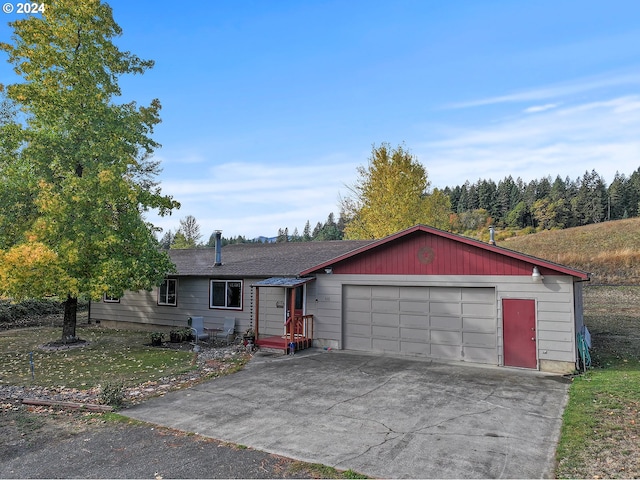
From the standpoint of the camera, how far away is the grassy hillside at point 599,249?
32.3 m

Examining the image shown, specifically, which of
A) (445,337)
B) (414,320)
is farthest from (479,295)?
(414,320)

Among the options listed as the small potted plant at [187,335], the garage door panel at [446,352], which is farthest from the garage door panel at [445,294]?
the small potted plant at [187,335]

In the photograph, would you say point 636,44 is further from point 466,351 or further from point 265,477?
point 265,477

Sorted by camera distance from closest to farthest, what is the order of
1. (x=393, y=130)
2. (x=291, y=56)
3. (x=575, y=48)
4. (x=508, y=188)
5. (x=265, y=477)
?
(x=265, y=477)
(x=575, y=48)
(x=291, y=56)
(x=393, y=130)
(x=508, y=188)

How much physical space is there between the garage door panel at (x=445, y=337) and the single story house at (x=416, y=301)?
0.03 meters

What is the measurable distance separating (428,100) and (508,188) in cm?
9474

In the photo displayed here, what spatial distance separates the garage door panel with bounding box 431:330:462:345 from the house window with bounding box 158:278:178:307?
37.2 feet

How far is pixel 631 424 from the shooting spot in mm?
6012

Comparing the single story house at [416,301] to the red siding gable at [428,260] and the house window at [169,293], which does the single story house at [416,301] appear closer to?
the red siding gable at [428,260]

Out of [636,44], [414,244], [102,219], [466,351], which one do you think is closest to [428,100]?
[636,44]

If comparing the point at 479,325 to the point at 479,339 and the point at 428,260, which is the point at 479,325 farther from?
the point at 428,260

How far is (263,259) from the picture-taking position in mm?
17047

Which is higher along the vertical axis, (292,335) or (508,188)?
(508,188)

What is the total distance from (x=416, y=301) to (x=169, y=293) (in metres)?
11.3
